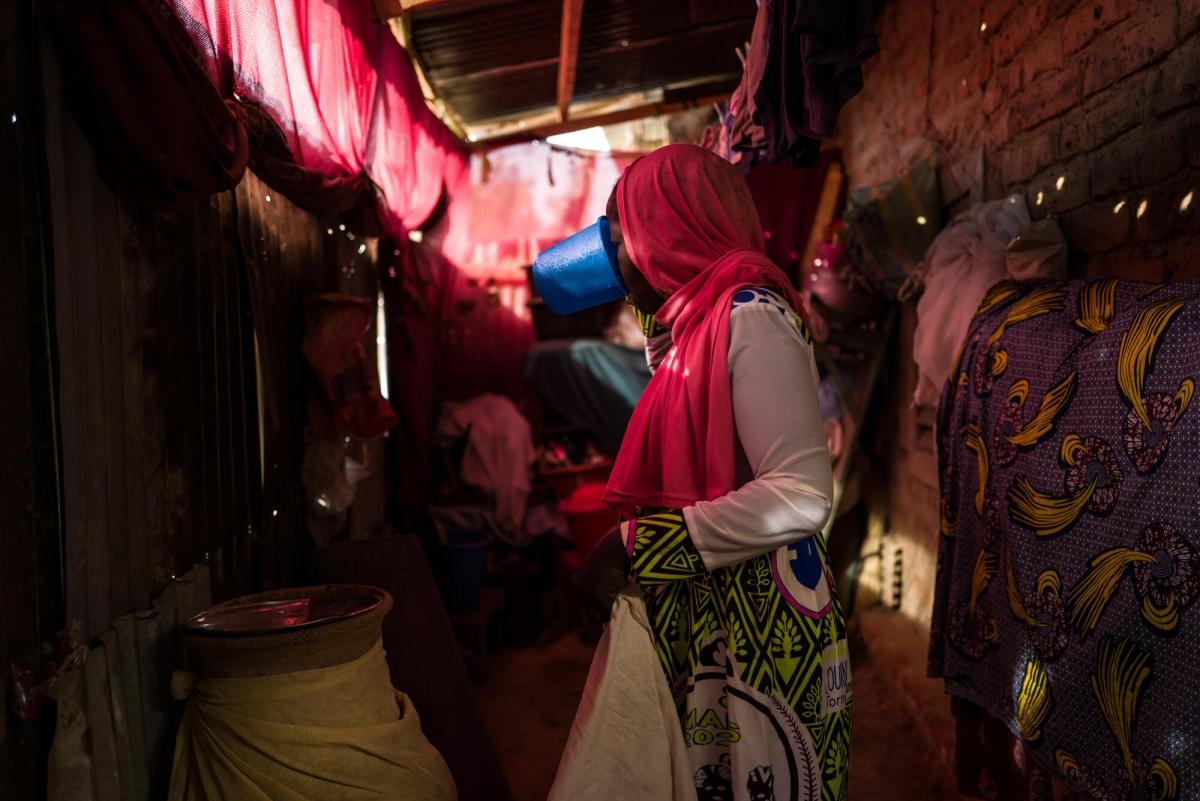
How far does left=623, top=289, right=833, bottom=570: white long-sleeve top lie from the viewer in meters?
1.47

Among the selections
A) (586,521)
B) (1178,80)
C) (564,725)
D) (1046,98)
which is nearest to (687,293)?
(1178,80)

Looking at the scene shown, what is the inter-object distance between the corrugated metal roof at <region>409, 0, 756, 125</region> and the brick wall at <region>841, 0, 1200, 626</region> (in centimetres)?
118

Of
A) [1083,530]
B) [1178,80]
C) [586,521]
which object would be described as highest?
[1178,80]

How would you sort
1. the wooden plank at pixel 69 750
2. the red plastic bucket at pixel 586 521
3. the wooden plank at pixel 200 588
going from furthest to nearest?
1. the red plastic bucket at pixel 586 521
2. the wooden plank at pixel 200 588
3. the wooden plank at pixel 69 750

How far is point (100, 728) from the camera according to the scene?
5.23 feet

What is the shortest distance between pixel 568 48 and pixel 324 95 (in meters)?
2.33

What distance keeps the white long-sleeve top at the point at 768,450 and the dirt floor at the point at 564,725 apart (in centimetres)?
217

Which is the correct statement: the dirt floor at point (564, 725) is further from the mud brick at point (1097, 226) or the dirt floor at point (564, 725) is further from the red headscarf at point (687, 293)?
the red headscarf at point (687, 293)

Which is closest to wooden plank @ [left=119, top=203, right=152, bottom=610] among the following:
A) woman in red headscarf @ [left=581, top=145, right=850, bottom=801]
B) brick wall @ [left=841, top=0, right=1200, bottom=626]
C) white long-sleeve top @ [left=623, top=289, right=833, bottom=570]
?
woman in red headscarf @ [left=581, top=145, right=850, bottom=801]

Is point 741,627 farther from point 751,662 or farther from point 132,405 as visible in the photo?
point 132,405

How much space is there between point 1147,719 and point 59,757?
2099mm

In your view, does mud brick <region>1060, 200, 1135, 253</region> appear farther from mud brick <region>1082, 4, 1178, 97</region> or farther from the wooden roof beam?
the wooden roof beam

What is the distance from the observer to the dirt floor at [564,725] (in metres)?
3.29

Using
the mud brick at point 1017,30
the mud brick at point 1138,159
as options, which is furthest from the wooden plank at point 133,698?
the mud brick at point 1017,30
